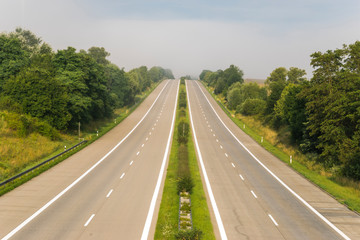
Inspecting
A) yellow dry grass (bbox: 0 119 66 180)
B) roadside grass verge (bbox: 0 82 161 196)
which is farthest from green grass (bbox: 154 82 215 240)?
yellow dry grass (bbox: 0 119 66 180)

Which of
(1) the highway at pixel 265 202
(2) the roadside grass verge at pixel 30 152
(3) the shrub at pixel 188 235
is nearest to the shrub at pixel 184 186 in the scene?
(1) the highway at pixel 265 202

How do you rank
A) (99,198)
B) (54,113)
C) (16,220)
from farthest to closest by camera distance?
1. (54,113)
2. (99,198)
3. (16,220)

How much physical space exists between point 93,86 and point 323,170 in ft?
129

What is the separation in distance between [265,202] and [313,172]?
1320 centimetres

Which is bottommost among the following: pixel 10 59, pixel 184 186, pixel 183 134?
pixel 184 186

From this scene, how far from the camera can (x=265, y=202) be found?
2178 centimetres

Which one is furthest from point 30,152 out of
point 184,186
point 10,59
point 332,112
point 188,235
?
point 332,112

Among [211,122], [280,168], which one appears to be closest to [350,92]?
[280,168]

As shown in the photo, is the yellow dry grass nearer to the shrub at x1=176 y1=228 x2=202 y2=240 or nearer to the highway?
the highway

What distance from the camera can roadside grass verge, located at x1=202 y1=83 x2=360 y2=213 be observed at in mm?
23789

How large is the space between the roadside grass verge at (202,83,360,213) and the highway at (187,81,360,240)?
Answer: 0.84 meters

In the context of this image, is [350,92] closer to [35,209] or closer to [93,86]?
[35,209]

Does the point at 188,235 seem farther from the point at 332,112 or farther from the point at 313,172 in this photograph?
the point at 332,112

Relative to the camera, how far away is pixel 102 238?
49.1ft
